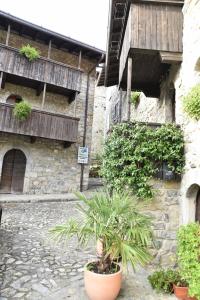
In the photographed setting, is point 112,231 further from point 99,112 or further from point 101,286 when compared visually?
point 99,112

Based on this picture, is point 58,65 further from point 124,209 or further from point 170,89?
point 124,209

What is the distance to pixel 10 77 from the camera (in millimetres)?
11164

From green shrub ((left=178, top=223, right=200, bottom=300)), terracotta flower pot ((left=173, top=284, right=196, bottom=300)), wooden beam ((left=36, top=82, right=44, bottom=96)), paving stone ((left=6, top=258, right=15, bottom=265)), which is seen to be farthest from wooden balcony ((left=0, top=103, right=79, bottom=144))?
terracotta flower pot ((left=173, top=284, right=196, bottom=300))

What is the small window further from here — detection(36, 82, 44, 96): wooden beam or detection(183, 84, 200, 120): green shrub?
detection(183, 84, 200, 120): green shrub

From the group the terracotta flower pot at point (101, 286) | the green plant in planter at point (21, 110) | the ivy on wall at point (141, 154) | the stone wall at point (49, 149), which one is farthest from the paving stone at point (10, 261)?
the stone wall at point (49, 149)

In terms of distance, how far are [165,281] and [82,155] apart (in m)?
9.52

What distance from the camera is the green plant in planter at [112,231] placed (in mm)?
3090

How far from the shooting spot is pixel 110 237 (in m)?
3.14

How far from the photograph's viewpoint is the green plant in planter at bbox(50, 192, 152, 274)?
309 cm

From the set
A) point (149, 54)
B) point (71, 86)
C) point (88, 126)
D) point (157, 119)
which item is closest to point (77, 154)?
point (88, 126)

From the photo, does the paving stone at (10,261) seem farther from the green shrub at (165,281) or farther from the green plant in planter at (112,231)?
the green shrub at (165,281)

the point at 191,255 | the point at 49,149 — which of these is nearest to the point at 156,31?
the point at 191,255

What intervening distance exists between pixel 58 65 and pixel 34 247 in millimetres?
9070

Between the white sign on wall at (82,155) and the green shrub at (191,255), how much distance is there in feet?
30.9
